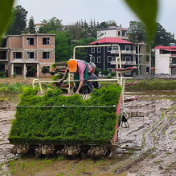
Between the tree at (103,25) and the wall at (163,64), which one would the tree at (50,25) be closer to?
the tree at (103,25)

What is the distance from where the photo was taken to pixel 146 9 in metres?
0.52

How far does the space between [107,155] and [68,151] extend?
98cm

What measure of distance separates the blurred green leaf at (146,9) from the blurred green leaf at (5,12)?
178 millimetres

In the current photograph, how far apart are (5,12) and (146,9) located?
0.21 meters

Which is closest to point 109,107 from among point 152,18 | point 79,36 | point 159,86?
point 79,36

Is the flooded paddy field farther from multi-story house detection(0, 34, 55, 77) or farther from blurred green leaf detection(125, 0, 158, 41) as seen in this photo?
blurred green leaf detection(125, 0, 158, 41)

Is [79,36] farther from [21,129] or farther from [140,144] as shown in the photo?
[140,144]

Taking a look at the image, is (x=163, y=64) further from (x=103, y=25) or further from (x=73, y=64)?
(x=73, y=64)

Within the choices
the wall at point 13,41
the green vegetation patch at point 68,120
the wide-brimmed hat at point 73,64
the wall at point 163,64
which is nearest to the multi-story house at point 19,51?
the wall at point 13,41

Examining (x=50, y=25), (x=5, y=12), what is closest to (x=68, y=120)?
(x=50, y=25)

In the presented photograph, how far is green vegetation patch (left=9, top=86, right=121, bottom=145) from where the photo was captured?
7.25m

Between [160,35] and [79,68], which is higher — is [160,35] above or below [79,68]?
below

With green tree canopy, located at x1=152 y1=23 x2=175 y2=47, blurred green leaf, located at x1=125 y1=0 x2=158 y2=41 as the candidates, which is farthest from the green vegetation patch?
blurred green leaf, located at x1=125 y1=0 x2=158 y2=41

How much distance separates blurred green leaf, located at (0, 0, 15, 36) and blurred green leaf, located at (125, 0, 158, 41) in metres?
0.18
